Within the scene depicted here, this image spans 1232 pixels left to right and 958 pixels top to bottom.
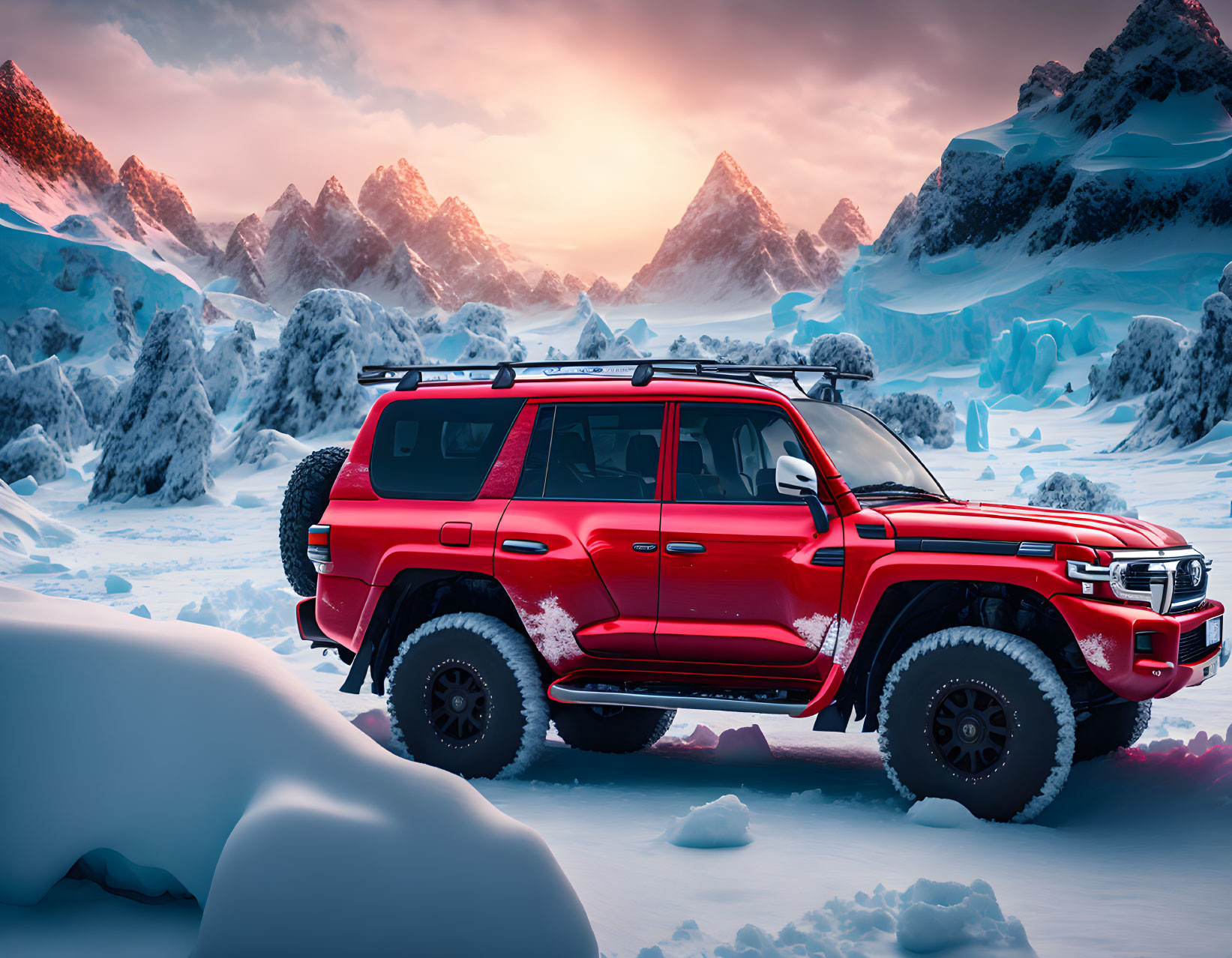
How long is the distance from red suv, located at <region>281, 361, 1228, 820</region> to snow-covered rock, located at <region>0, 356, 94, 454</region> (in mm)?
37173

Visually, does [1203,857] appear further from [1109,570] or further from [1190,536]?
[1190,536]

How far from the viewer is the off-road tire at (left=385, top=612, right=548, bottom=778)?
5281mm

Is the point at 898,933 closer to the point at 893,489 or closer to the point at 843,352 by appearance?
the point at 893,489

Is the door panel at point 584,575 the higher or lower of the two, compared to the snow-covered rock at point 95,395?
lower

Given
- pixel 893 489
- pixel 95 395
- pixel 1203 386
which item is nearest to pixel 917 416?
pixel 1203 386

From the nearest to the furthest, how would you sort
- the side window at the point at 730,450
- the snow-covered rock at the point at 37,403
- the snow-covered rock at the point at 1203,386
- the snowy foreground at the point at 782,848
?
the snowy foreground at the point at 782,848 < the side window at the point at 730,450 < the snow-covered rock at the point at 1203,386 < the snow-covered rock at the point at 37,403

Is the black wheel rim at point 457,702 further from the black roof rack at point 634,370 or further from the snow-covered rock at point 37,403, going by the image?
the snow-covered rock at point 37,403

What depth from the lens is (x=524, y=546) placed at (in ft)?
17.5

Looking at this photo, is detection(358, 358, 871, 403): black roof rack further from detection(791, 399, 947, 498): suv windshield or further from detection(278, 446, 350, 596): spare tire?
detection(278, 446, 350, 596): spare tire

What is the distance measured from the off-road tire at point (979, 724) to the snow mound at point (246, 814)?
2390 millimetres

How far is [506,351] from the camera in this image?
41.3 meters

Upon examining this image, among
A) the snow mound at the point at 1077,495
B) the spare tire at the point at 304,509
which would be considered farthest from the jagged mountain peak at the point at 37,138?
the spare tire at the point at 304,509

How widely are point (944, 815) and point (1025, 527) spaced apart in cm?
132

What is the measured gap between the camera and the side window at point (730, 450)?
523 centimetres
